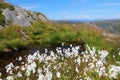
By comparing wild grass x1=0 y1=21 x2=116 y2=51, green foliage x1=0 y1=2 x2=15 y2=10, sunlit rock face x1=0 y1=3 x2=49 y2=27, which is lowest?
wild grass x1=0 y1=21 x2=116 y2=51

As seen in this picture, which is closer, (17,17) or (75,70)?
(75,70)

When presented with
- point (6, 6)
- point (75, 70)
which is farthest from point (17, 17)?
Result: point (75, 70)

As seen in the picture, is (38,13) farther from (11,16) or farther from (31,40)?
(31,40)

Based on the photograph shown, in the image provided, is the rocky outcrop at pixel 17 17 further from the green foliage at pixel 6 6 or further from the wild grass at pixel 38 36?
the wild grass at pixel 38 36

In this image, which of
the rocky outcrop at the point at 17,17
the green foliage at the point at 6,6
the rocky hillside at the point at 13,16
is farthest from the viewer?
the green foliage at the point at 6,6

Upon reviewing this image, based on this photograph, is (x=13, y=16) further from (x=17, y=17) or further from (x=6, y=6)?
(x=6, y=6)

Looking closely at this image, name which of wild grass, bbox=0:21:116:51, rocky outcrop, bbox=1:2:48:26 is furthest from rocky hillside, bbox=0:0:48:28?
wild grass, bbox=0:21:116:51

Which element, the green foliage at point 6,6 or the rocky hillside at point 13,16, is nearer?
the rocky hillside at point 13,16

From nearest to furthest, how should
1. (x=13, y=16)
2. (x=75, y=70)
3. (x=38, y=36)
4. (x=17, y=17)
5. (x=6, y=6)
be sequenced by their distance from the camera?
(x=75, y=70) < (x=38, y=36) < (x=13, y=16) < (x=17, y=17) < (x=6, y=6)

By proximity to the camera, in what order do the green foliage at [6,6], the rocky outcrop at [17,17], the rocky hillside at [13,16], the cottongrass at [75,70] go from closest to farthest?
the cottongrass at [75,70], the rocky hillside at [13,16], the rocky outcrop at [17,17], the green foliage at [6,6]

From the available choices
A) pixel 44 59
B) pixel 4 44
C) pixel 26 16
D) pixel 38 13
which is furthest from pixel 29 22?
pixel 44 59

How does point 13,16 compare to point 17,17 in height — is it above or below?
above

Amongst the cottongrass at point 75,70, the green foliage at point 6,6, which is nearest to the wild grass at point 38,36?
the green foliage at point 6,6

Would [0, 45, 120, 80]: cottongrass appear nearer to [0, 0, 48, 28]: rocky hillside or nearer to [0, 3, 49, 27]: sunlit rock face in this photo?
[0, 0, 48, 28]: rocky hillside
